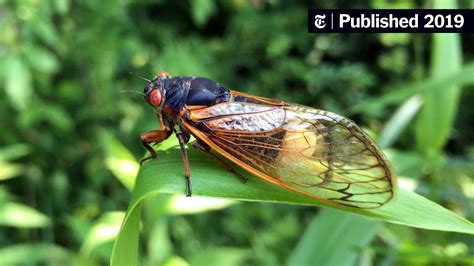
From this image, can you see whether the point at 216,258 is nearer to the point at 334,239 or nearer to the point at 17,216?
the point at 334,239

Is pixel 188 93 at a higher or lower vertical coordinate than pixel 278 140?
higher

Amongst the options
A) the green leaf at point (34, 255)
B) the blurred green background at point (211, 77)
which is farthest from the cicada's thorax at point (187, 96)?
the green leaf at point (34, 255)

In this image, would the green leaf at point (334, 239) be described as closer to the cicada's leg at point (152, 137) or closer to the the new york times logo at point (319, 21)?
the cicada's leg at point (152, 137)

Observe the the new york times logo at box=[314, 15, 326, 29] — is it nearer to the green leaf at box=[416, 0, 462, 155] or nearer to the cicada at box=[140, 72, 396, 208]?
the green leaf at box=[416, 0, 462, 155]

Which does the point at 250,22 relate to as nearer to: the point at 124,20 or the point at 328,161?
the point at 124,20

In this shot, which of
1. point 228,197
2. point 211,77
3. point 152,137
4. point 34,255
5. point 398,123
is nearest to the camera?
point 228,197

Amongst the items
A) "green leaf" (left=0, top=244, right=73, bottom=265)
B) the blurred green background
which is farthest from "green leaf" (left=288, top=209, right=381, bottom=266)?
"green leaf" (left=0, top=244, right=73, bottom=265)

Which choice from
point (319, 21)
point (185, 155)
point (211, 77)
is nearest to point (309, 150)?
point (185, 155)

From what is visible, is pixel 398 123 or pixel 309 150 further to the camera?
pixel 398 123
